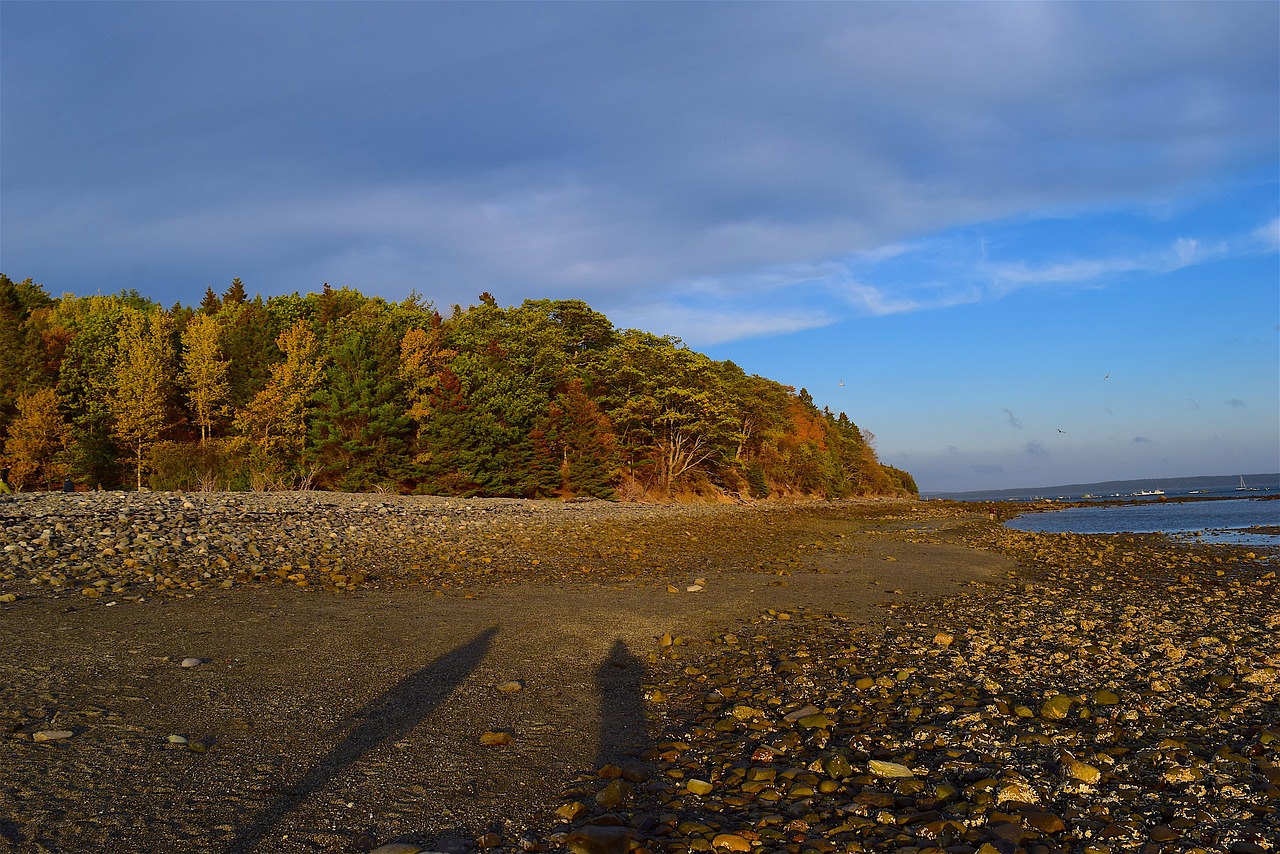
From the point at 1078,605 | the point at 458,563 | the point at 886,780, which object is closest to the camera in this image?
the point at 886,780

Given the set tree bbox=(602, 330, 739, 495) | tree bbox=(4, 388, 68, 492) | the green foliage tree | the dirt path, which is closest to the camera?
the dirt path

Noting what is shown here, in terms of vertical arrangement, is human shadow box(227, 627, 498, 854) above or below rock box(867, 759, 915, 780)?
above

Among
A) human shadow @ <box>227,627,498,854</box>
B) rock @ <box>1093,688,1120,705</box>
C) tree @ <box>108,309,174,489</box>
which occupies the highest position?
tree @ <box>108,309,174,489</box>

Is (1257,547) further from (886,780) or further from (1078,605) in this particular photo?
(886,780)

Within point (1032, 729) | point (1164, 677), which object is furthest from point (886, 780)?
point (1164, 677)

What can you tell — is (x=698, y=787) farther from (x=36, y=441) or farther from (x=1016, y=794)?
(x=36, y=441)

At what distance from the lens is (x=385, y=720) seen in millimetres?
5613

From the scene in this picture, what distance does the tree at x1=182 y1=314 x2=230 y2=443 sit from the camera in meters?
39.6

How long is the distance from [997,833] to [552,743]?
300 cm

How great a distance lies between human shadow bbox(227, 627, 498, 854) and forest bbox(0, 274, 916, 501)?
29.3 metres

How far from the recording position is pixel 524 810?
14.1ft

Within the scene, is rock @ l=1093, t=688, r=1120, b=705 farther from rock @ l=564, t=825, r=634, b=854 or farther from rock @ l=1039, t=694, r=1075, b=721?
rock @ l=564, t=825, r=634, b=854

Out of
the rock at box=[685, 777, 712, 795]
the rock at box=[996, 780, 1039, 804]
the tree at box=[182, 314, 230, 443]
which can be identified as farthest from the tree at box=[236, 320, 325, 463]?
the rock at box=[996, 780, 1039, 804]

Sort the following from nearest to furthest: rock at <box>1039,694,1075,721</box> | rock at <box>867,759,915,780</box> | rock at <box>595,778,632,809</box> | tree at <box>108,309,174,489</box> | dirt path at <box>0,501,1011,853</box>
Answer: dirt path at <box>0,501,1011,853</box>, rock at <box>595,778,632,809</box>, rock at <box>867,759,915,780</box>, rock at <box>1039,694,1075,721</box>, tree at <box>108,309,174,489</box>
